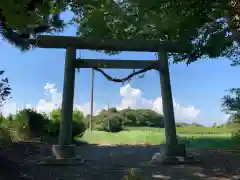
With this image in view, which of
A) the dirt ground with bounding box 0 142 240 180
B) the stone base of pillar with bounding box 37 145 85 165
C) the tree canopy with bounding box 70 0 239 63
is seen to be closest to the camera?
the tree canopy with bounding box 70 0 239 63

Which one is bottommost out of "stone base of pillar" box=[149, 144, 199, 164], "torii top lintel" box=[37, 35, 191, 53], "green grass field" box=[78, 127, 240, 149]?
"stone base of pillar" box=[149, 144, 199, 164]

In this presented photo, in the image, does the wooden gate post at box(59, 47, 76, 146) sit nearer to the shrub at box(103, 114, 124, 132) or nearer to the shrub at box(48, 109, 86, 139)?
the shrub at box(48, 109, 86, 139)

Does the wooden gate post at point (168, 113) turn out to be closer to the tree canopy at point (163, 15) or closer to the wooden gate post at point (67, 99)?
the wooden gate post at point (67, 99)

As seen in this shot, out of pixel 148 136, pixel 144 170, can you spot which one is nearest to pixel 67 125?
pixel 144 170

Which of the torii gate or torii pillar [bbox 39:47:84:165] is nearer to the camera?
torii pillar [bbox 39:47:84:165]

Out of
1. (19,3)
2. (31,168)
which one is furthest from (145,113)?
(19,3)

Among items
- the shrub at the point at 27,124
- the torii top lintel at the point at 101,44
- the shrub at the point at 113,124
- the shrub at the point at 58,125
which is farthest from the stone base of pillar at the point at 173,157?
the shrub at the point at 113,124

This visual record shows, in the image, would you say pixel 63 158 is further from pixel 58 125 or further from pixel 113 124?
pixel 113 124

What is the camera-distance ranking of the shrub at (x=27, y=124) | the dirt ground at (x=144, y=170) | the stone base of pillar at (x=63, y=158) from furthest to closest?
the shrub at (x=27, y=124) < the stone base of pillar at (x=63, y=158) < the dirt ground at (x=144, y=170)

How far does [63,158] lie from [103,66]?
247 cm

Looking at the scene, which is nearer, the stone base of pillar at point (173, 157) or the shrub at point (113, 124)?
the stone base of pillar at point (173, 157)

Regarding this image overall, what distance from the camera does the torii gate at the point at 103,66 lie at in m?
7.33

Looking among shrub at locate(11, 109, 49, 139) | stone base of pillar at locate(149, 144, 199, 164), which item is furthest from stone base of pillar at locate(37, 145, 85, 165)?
shrub at locate(11, 109, 49, 139)

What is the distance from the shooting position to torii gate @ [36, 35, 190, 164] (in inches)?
289
